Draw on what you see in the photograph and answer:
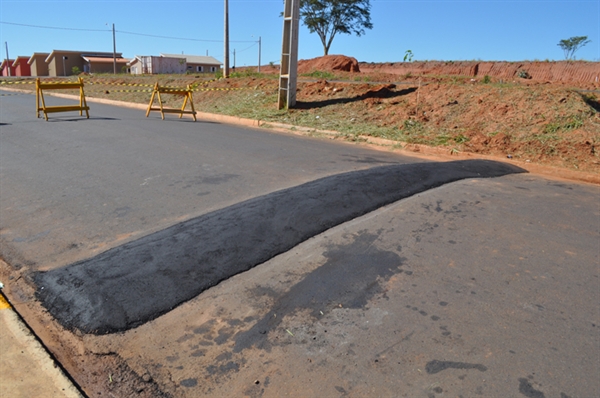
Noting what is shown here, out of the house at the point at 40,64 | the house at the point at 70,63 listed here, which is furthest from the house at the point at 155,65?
the house at the point at 40,64

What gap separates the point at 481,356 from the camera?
10.4ft

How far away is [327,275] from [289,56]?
14.0m

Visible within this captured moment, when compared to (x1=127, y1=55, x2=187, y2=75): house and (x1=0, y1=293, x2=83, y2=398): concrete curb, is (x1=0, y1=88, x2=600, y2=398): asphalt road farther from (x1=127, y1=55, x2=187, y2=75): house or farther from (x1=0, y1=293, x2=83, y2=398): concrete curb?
(x1=127, y1=55, x2=187, y2=75): house

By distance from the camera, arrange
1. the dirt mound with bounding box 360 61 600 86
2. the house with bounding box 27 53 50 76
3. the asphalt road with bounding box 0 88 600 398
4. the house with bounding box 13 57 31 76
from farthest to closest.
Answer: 1. the house with bounding box 13 57 31 76
2. the house with bounding box 27 53 50 76
3. the dirt mound with bounding box 360 61 600 86
4. the asphalt road with bounding box 0 88 600 398

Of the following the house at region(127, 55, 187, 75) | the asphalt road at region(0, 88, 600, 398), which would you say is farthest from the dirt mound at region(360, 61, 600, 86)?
the house at region(127, 55, 187, 75)

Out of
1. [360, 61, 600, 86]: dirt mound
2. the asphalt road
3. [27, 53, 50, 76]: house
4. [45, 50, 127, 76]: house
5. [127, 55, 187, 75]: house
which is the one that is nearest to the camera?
the asphalt road

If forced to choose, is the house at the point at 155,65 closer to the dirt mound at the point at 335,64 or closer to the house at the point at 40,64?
the house at the point at 40,64

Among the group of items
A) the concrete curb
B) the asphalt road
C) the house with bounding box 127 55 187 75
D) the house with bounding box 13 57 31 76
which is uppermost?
the house with bounding box 127 55 187 75

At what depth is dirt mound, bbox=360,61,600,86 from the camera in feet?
96.2

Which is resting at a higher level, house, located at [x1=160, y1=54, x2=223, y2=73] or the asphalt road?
house, located at [x1=160, y1=54, x2=223, y2=73]

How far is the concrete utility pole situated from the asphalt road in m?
9.58

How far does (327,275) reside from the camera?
4273 millimetres

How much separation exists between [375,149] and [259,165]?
370cm

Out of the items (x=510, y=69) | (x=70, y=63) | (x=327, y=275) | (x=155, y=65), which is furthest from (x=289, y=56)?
(x=70, y=63)
